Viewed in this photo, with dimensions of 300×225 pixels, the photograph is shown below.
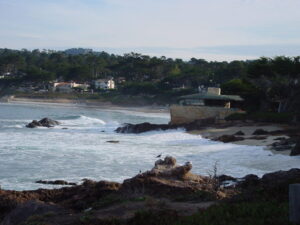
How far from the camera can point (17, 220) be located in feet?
33.0

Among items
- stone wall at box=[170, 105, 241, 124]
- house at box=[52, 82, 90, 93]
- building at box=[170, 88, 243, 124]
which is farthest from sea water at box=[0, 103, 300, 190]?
house at box=[52, 82, 90, 93]

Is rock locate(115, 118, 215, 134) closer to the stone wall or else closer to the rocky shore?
the stone wall

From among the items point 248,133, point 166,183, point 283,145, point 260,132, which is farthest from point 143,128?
point 166,183

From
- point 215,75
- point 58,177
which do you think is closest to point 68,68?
point 215,75

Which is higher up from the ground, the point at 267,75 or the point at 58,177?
the point at 267,75

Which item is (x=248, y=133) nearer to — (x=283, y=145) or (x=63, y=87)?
(x=283, y=145)

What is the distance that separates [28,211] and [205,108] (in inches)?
1256

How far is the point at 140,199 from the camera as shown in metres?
10.1

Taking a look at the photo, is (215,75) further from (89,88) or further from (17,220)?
(17,220)

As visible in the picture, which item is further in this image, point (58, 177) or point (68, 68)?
point (68, 68)

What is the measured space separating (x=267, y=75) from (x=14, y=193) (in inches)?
1569

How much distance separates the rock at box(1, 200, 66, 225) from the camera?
1003cm

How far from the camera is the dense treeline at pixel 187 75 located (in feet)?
145

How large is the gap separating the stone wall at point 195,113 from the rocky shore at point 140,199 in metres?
26.3
